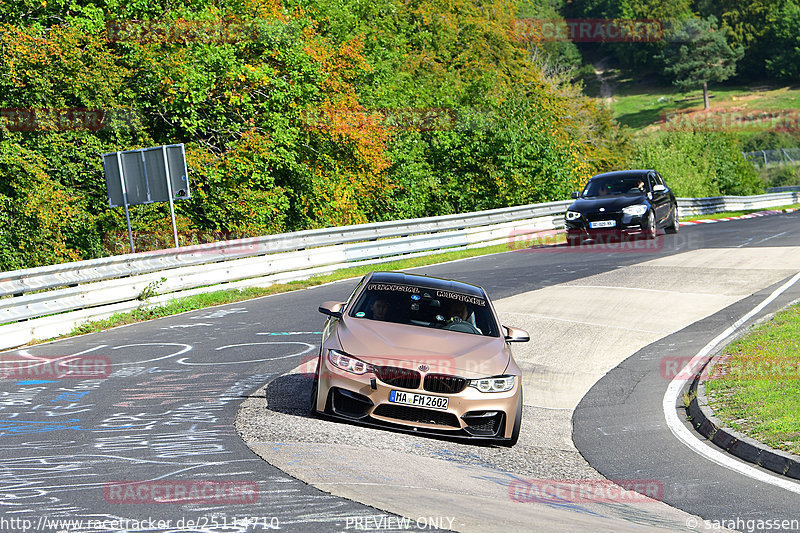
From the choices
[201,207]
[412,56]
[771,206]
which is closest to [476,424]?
[201,207]

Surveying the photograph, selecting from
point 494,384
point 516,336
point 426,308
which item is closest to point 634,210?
point 516,336

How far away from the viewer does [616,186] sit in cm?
2561

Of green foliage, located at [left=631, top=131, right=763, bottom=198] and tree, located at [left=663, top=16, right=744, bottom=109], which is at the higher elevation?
tree, located at [left=663, top=16, right=744, bottom=109]

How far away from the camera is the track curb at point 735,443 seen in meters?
7.35

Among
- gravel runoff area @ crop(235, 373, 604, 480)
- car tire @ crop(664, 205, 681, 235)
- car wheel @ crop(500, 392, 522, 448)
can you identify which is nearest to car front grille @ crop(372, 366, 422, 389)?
gravel runoff area @ crop(235, 373, 604, 480)

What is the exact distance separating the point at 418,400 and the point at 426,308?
1.46 meters

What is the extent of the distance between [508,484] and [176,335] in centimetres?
818

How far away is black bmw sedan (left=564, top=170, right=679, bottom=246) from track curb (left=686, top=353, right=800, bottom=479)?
14537mm

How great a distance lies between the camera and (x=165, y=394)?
980cm

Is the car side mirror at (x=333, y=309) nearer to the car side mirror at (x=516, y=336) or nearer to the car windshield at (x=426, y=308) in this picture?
the car windshield at (x=426, y=308)

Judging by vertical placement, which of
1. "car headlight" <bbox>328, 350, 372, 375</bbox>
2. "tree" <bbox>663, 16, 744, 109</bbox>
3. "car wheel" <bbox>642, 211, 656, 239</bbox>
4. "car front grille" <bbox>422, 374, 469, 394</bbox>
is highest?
"tree" <bbox>663, 16, 744, 109</bbox>

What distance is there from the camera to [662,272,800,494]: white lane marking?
723 cm

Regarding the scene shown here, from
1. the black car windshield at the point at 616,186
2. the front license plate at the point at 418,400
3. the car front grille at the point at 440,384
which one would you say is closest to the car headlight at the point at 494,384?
the car front grille at the point at 440,384

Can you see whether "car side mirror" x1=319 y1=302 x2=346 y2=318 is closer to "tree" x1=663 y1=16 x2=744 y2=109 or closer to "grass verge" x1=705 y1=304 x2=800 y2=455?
"grass verge" x1=705 y1=304 x2=800 y2=455
